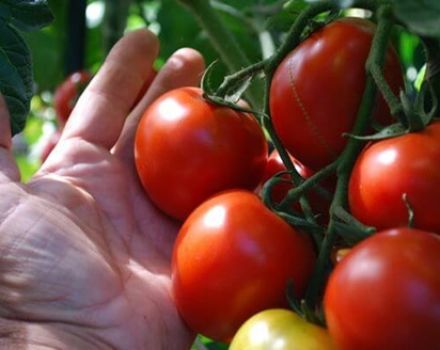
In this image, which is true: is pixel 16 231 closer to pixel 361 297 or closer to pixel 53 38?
pixel 361 297

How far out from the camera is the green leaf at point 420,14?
65 centimetres

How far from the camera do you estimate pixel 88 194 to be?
1186 millimetres

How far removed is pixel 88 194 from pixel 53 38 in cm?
107

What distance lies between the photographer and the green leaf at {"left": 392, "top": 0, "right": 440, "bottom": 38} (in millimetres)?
648

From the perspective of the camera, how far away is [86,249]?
1062mm

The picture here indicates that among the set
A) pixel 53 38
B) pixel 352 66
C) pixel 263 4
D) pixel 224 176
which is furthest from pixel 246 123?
pixel 53 38

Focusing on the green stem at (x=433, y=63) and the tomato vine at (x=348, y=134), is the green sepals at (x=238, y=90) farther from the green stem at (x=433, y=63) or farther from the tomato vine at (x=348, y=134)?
the green stem at (x=433, y=63)

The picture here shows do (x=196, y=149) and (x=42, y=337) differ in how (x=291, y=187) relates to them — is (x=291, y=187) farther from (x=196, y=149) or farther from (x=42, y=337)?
(x=42, y=337)

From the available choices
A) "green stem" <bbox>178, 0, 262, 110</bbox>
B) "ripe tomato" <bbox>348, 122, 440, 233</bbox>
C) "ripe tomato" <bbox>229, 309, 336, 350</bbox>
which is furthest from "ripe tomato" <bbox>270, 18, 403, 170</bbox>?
"green stem" <bbox>178, 0, 262, 110</bbox>

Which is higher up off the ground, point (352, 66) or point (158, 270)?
point (352, 66)

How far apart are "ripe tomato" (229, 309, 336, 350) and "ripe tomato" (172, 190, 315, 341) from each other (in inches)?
2.2

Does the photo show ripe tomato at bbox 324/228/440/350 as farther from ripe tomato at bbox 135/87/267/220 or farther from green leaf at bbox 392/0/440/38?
ripe tomato at bbox 135/87/267/220

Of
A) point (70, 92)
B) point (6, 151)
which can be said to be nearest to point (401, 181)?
point (6, 151)

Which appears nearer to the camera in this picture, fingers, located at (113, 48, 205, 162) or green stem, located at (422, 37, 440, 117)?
green stem, located at (422, 37, 440, 117)
